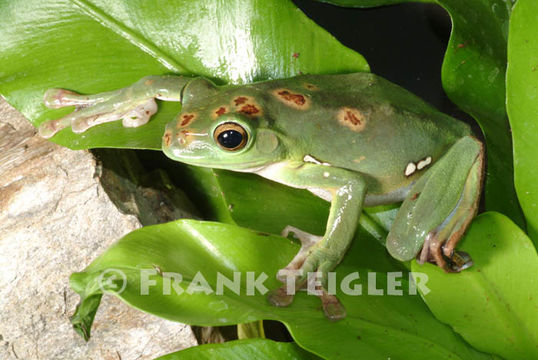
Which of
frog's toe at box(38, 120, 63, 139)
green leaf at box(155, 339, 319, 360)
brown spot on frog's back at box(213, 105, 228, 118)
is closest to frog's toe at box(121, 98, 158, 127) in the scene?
frog's toe at box(38, 120, 63, 139)

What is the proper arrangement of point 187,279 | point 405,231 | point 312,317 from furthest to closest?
point 405,231, point 312,317, point 187,279

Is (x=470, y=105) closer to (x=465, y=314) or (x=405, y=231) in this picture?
(x=405, y=231)

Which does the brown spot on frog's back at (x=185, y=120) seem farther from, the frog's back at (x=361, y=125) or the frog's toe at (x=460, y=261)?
the frog's toe at (x=460, y=261)

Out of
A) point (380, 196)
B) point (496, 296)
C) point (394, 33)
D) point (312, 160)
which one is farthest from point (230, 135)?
point (394, 33)

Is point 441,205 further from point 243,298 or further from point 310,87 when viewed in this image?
point 243,298

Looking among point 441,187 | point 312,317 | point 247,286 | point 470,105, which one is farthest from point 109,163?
point 470,105

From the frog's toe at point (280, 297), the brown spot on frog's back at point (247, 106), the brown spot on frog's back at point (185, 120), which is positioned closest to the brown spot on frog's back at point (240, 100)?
the brown spot on frog's back at point (247, 106)
